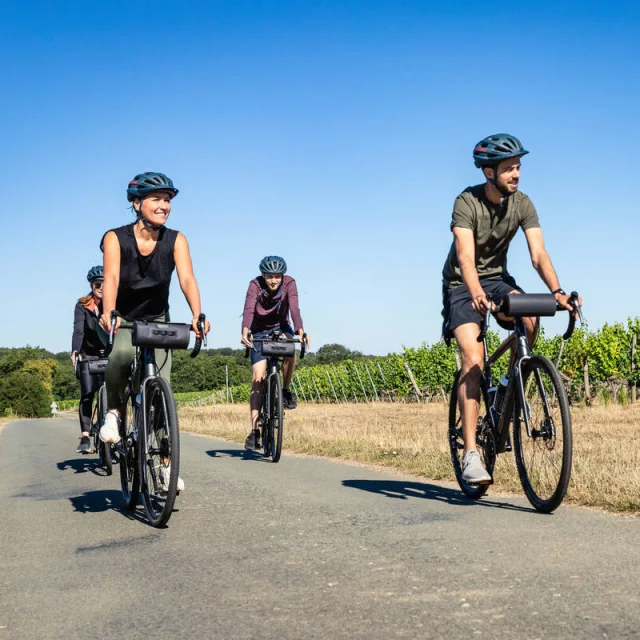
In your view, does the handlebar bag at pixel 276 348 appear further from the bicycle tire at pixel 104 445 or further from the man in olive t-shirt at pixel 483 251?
the man in olive t-shirt at pixel 483 251

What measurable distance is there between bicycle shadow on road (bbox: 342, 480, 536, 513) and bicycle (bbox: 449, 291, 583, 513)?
118 millimetres

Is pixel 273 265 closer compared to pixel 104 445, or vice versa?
pixel 104 445

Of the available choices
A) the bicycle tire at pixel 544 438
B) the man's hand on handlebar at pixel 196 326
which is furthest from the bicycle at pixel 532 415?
the man's hand on handlebar at pixel 196 326

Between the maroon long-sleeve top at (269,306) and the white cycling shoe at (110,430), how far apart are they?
11.9 feet

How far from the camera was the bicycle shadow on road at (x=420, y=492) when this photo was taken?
4750mm

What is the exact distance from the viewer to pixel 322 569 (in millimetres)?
3158

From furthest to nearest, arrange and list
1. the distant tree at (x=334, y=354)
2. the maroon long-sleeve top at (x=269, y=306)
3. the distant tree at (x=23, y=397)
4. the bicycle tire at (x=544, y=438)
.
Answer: the distant tree at (x=334, y=354) → the distant tree at (x=23, y=397) → the maroon long-sleeve top at (x=269, y=306) → the bicycle tire at (x=544, y=438)

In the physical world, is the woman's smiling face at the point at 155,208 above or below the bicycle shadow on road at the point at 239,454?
above

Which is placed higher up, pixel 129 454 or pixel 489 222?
pixel 489 222

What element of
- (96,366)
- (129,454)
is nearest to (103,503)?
(129,454)

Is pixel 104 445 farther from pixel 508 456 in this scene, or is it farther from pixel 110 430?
pixel 508 456

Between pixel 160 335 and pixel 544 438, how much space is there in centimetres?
238

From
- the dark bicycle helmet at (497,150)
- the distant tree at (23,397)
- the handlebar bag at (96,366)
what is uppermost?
the dark bicycle helmet at (497,150)

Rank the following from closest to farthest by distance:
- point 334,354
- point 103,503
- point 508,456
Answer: point 103,503 < point 508,456 < point 334,354
